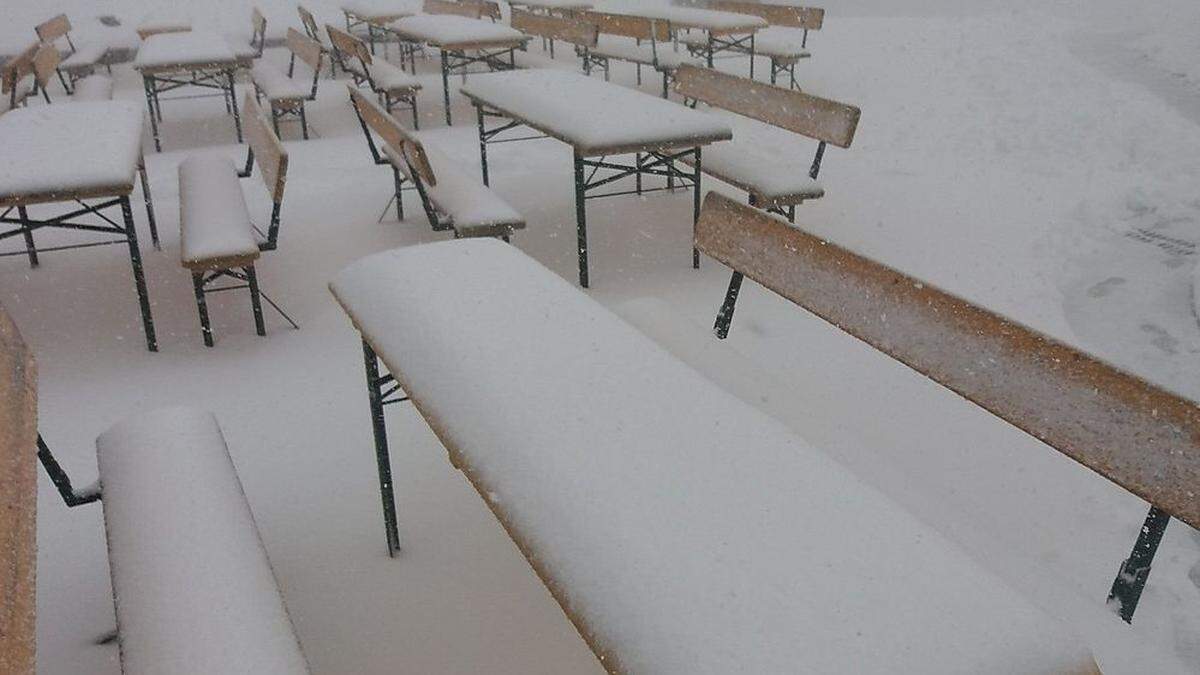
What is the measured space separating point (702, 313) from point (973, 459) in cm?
169

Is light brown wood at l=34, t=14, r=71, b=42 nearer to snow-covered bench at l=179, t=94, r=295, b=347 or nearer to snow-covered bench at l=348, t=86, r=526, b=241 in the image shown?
snow-covered bench at l=179, t=94, r=295, b=347

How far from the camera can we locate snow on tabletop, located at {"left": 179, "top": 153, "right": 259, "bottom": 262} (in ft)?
14.7

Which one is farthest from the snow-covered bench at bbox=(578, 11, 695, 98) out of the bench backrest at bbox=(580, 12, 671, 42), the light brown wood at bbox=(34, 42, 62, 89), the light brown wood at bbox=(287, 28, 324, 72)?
the light brown wood at bbox=(34, 42, 62, 89)

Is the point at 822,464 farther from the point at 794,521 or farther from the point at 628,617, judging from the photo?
the point at 628,617

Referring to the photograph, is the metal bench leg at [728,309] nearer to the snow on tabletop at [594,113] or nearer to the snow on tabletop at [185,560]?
the snow on tabletop at [594,113]

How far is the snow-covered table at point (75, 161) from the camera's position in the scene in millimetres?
4074

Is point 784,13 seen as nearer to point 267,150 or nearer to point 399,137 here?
point 399,137

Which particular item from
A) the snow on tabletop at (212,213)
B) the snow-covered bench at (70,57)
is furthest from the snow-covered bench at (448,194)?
the snow-covered bench at (70,57)

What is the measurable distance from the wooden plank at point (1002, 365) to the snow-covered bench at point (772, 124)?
216cm

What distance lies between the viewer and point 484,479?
1.62m

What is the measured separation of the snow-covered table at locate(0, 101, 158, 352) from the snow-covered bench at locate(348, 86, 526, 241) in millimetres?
1263

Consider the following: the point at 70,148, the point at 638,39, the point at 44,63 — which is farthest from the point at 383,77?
the point at 70,148

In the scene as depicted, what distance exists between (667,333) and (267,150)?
2890 millimetres

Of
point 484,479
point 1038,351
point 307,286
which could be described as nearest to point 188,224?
point 307,286
